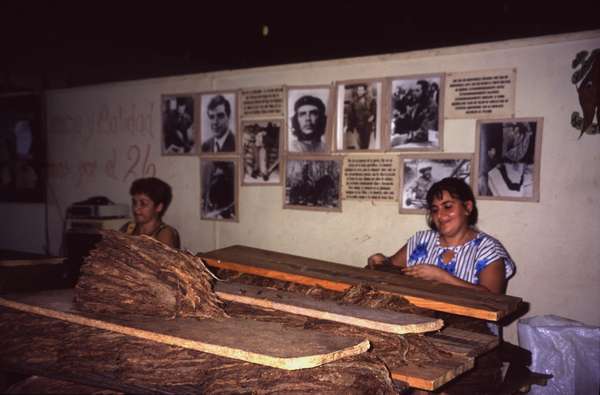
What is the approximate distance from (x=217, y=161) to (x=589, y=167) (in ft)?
12.1

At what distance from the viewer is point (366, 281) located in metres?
2.71

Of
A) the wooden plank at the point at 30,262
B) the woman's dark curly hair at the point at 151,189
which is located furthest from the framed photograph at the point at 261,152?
the wooden plank at the point at 30,262

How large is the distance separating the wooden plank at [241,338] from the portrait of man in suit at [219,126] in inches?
127

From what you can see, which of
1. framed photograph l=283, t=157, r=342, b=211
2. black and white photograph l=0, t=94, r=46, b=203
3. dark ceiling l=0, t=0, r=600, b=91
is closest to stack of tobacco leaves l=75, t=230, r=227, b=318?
framed photograph l=283, t=157, r=342, b=211

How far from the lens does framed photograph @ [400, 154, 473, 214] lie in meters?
3.93

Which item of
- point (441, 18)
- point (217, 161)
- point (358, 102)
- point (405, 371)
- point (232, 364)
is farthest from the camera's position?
point (441, 18)

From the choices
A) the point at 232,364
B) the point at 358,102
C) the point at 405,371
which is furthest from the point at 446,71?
the point at 232,364

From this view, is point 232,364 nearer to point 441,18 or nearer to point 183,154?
point 183,154

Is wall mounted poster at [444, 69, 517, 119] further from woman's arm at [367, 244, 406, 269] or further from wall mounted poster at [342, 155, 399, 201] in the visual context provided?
woman's arm at [367, 244, 406, 269]

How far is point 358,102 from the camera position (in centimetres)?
440

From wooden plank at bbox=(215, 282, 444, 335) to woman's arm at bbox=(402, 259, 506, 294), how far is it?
3.63 ft

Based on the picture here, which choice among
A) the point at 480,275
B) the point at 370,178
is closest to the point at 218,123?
the point at 370,178

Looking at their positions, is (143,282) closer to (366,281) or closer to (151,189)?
(366,281)

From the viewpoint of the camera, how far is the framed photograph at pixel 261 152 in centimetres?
487
